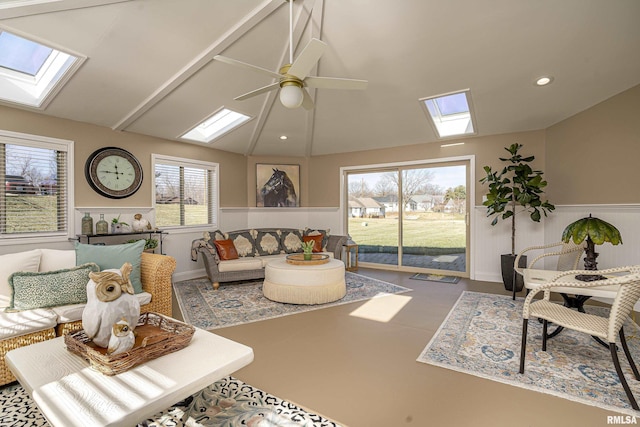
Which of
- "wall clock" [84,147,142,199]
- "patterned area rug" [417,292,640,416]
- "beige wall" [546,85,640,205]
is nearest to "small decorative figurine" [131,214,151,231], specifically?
"wall clock" [84,147,142,199]

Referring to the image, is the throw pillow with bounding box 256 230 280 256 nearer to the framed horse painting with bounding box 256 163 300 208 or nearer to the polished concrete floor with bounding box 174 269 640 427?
the framed horse painting with bounding box 256 163 300 208

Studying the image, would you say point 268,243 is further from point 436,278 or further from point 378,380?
point 378,380

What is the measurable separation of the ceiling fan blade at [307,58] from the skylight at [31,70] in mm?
2631

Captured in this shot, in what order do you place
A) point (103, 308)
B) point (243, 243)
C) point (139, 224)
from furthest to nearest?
point (243, 243) < point (139, 224) < point (103, 308)

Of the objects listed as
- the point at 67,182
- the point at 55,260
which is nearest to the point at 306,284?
the point at 55,260

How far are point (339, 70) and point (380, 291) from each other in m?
3.37

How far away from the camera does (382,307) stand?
4039 mm

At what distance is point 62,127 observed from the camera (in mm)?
4238

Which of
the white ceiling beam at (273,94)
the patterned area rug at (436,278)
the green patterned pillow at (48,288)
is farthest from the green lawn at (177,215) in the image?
the patterned area rug at (436,278)

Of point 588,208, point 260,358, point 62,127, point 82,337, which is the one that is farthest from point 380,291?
point 62,127

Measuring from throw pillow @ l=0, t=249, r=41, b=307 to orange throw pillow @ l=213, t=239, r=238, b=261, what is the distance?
101 inches

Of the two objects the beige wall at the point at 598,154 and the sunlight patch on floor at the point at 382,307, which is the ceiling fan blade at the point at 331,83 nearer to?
the sunlight patch on floor at the point at 382,307

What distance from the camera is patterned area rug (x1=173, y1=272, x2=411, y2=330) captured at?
3.66m

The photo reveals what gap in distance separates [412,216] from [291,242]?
2.63 meters
